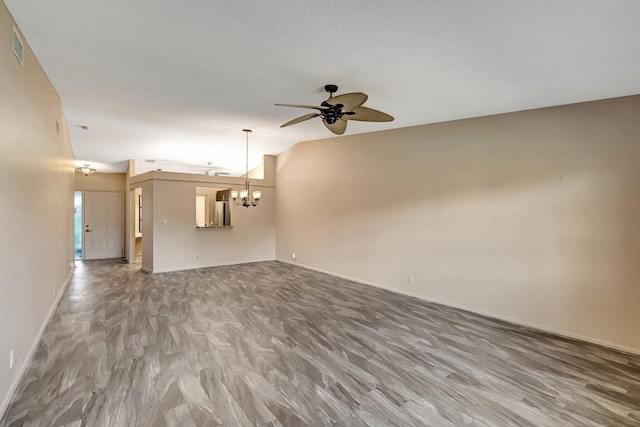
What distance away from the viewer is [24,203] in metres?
2.63

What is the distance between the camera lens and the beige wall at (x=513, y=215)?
3227 mm

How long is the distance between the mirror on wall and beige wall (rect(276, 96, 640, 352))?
368 centimetres

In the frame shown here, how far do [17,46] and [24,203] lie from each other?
131 cm

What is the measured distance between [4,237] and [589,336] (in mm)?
5673

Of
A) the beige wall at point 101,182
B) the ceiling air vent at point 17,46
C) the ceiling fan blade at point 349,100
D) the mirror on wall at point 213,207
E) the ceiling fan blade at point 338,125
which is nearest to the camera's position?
the ceiling air vent at point 17,46

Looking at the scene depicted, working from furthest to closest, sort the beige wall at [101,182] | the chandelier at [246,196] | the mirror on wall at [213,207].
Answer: the beige wall at [101,182] < the mirror on wall at [213,207] < the chandelier at [246,196]

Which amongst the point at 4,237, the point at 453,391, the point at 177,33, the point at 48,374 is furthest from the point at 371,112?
the point at 48,374

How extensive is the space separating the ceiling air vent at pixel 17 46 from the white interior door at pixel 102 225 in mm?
8063

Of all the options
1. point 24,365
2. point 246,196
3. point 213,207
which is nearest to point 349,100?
point 24,365

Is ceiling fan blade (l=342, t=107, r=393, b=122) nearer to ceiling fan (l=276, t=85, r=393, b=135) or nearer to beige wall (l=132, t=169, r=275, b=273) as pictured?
ceiling fan (l=276, t=85, r=393, b=135)

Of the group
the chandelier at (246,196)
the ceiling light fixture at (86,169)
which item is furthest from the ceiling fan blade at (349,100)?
the ceiling light fixture at (86,169)

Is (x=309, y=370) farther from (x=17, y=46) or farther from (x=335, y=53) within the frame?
(x=17, y=46)

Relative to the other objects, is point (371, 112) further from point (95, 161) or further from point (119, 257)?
point (119, 257)

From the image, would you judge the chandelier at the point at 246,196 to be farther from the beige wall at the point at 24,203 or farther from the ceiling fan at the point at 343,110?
the beige wall at the point at 24,203
